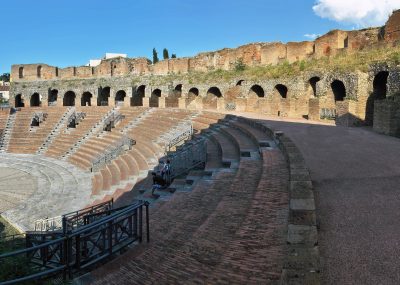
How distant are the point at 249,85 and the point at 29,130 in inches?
690

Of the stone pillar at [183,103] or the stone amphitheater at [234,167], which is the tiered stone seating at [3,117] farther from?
the stone pillar at [183,103]

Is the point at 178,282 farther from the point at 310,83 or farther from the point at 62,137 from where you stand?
the point at 62,137

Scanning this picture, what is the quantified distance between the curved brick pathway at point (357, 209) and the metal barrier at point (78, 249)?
3181 mm

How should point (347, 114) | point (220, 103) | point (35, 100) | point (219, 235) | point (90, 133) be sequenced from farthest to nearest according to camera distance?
point (35, 100) < point (90, 133) < point (220, 103) < point (347, 114) < point (219, 235)

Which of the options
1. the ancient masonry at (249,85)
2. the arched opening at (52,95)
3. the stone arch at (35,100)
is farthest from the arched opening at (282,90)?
the stone arch at (35,100)

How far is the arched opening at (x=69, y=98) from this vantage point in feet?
128

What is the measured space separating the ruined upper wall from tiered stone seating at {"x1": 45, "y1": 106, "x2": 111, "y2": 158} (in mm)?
9091

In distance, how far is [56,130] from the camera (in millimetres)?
27703

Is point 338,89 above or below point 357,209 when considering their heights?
above

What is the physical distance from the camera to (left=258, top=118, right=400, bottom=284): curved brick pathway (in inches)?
160

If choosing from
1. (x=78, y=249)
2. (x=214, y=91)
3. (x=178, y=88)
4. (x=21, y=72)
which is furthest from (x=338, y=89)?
(x=21, y=72)

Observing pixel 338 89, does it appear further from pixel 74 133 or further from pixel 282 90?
pixel 74 133

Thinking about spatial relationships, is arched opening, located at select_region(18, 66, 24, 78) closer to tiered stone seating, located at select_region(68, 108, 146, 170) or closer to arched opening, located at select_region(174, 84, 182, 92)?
arched opening, located at select_region(174, 84, 182, 92)

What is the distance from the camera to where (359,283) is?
3748 mm
